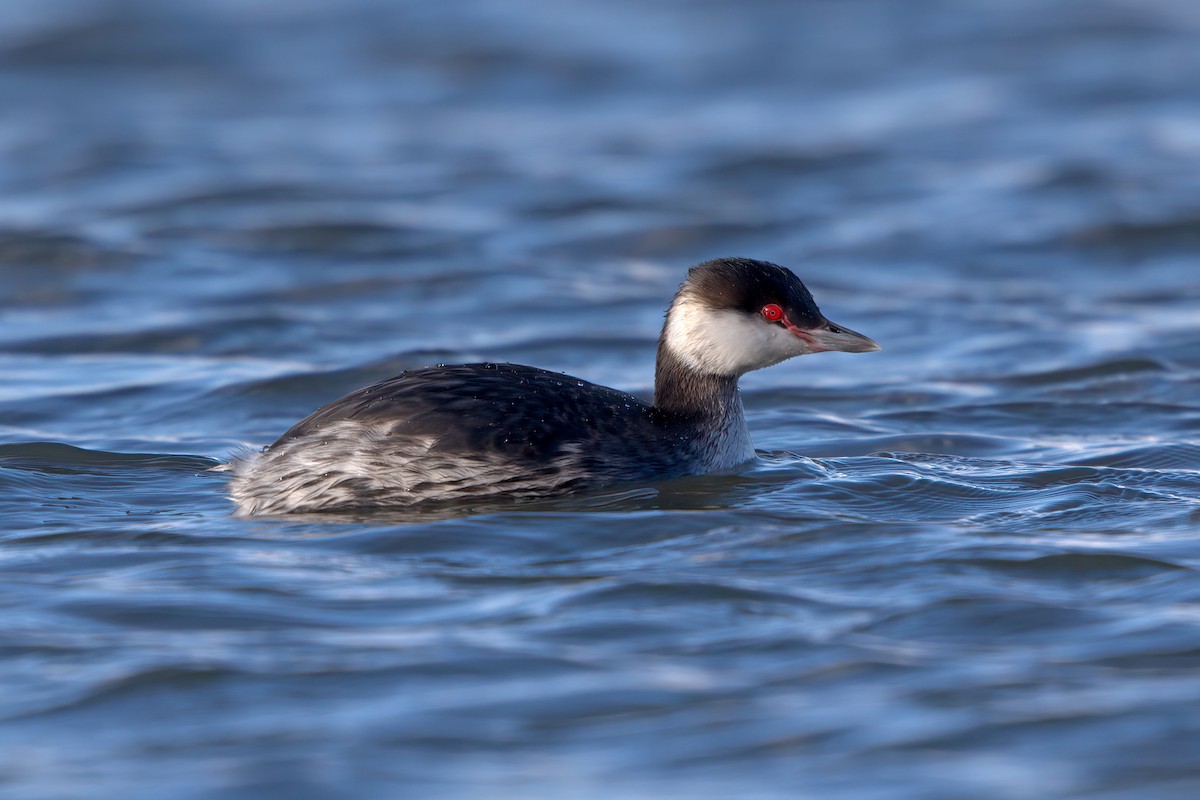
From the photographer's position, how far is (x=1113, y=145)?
16719 mm

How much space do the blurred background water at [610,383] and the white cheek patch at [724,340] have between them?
0.54 meters

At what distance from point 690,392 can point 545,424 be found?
98 cm

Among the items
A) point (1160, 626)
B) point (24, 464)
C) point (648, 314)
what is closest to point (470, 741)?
point (1160, 626)

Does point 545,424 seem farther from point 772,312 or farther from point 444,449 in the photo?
point 772,312

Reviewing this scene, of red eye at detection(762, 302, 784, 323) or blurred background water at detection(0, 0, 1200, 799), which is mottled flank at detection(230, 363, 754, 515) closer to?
blurred background water at detection(0, 0, 1200, 799)

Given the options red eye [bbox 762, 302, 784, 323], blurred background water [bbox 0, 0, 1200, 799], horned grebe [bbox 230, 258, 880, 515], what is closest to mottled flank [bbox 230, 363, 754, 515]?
horned grebe [bbox 230, 258, 880, 515]

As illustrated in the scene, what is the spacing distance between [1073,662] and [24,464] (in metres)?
4.82

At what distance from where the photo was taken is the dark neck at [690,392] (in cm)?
802

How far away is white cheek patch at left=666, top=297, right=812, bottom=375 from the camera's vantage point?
315 inches

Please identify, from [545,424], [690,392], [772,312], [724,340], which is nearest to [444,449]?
[545,424]

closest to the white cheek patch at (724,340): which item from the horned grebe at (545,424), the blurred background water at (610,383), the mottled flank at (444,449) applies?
the horned grebe at (545,424)

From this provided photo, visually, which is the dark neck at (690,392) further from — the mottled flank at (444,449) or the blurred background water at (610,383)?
the mottled flank at (444,449)

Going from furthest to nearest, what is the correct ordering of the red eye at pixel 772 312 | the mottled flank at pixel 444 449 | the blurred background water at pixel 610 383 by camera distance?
the red eye at pixel 772 312
the mottled flank at pixel 444 449
the blurred background water at pixel 610 383

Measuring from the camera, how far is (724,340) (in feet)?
26.3
